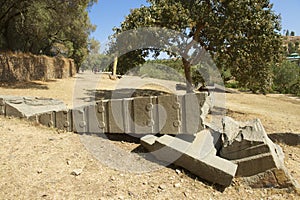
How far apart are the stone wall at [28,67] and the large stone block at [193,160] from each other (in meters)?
13.6

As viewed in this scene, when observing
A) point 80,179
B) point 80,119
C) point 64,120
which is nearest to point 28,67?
point 64,120

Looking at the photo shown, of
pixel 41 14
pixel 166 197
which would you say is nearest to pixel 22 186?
pixel 166 197

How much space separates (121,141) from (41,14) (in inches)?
481

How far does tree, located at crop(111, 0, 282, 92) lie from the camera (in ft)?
28.2

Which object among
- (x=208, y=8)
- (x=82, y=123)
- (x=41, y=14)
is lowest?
(x=82, y=123)

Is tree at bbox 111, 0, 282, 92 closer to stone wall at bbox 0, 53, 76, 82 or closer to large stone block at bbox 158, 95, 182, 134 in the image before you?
large stone block at bbox 158, 95, 182, 134

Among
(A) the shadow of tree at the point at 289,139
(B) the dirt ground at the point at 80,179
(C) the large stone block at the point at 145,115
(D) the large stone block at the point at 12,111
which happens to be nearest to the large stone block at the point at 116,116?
(C) the large stone block at the point at 145,115

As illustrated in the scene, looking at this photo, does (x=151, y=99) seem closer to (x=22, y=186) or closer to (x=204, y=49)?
(x=22, y=186)

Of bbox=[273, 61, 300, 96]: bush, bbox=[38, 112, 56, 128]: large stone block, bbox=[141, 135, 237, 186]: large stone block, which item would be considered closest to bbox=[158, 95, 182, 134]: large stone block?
bbox=[141, 135, 237, 186]: large stone block

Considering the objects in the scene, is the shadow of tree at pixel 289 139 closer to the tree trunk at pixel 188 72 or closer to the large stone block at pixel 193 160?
the large stone block at pixel 193 160

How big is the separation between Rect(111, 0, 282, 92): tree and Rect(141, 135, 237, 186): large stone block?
6.05 meters

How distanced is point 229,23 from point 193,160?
6.79 m

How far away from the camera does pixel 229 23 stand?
28.3 feet

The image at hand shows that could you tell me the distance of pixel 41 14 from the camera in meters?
13.7
